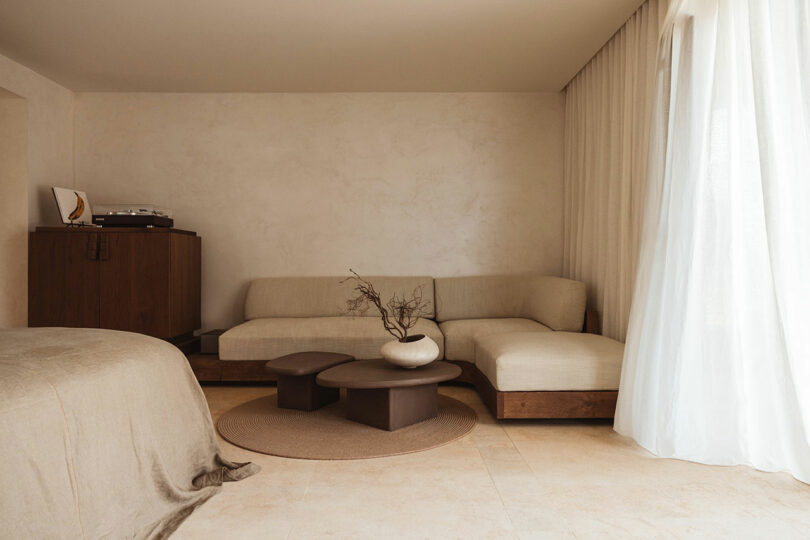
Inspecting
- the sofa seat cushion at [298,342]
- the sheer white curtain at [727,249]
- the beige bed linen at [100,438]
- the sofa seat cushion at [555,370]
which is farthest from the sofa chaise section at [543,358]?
the beige bed linen at [100,438]

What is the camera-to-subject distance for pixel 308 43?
386 cm

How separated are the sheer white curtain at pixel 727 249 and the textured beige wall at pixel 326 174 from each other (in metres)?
2.13

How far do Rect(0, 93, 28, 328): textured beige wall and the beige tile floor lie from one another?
2.76m

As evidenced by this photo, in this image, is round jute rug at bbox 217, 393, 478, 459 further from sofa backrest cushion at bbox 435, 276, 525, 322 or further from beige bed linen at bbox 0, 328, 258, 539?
sofa backrest cushion at bbox 435, 276, 525, 322

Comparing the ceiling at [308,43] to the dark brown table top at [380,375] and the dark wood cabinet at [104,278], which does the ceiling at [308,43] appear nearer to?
the dark wood cabinet at [104,278]

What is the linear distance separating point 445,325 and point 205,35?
8.77 ft

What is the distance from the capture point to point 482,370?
12.0 feet

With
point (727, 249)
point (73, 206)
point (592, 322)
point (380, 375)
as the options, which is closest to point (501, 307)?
point (592, 322)

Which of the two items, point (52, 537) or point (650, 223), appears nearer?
point (52, 537)

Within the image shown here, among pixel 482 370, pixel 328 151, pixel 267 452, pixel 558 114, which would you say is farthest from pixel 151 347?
pixel 558 114

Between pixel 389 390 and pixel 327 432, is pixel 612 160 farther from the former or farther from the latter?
pixel 327 432

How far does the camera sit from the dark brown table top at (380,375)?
295 centimetres

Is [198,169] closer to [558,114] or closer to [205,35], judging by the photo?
[205,35]

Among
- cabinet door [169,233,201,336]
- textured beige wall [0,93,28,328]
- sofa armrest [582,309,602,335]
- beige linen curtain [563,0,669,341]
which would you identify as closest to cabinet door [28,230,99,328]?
textured beige wall [0,93,28,328]
